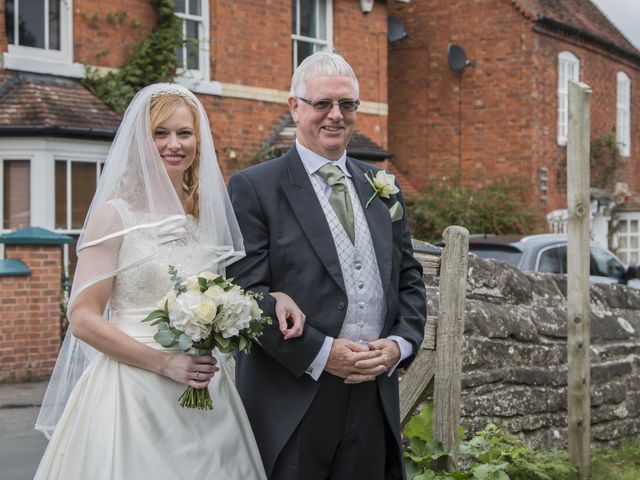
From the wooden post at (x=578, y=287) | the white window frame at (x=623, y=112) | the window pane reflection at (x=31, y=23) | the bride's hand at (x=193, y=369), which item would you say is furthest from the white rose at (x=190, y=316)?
the white window frame at (x=623, y=112)

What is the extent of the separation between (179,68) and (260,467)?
1176 centimetres

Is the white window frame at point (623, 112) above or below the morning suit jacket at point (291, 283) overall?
above

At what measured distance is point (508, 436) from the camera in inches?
230

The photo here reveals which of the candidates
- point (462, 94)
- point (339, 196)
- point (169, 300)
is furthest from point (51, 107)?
point (462, 94)

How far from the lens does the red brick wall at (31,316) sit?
34.5 ft

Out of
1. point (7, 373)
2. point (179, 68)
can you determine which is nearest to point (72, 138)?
point (179, 68)

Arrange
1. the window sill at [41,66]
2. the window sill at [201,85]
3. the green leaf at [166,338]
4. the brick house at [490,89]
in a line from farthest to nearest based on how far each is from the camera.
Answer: the brick house at [490,89] → the window sill at [201,85] → the window sill at [41,66] → the green leaf at [166,338]

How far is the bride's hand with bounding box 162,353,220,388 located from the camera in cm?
350

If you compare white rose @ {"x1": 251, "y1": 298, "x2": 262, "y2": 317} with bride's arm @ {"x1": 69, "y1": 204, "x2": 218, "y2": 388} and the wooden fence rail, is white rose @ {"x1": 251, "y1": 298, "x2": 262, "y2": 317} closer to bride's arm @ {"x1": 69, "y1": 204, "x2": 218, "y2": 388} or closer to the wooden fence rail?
bride's arm @ {"x1": 69, "y1": 204, "x2": 218, "y2": 388}

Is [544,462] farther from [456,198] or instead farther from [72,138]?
[456,198]

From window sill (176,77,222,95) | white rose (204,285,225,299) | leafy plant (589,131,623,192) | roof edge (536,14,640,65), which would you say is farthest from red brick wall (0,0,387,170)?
white rose (204,285,225,299)

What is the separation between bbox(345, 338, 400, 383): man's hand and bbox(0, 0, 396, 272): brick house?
374 inches

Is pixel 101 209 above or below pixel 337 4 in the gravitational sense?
below

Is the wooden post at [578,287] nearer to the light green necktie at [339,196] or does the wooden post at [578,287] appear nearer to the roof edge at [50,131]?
the light green necktie at [339,196]
